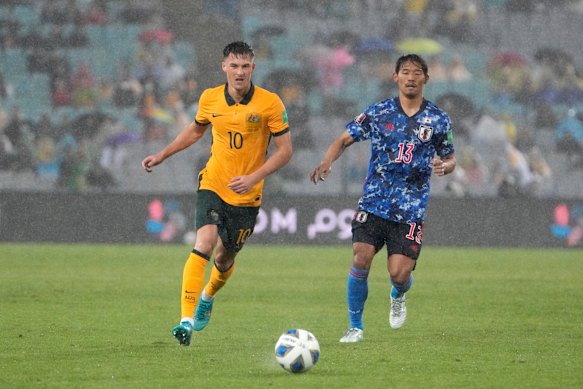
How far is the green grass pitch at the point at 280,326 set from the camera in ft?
21.6

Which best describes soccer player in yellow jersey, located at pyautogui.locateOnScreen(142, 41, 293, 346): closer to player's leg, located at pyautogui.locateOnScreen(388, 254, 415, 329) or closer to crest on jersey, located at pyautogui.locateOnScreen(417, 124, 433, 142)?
crest on jersey, located at pyautogui.locateOnScreen(417, 124, 433, 142)

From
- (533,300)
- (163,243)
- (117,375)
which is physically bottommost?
(163,243)

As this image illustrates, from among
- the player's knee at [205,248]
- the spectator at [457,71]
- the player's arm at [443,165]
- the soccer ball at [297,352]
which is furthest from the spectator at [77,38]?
the soccer ball at [297,352]

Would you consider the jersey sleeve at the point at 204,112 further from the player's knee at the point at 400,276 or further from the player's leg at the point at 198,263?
the player's knee at the point at 400,276

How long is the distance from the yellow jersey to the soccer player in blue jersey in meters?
0.52

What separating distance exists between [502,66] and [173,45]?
297 inches

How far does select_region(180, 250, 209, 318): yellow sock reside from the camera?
7910mm

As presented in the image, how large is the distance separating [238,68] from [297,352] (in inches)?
94.7

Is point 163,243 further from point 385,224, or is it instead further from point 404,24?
point 385,224

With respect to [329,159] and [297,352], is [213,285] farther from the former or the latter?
[297,352]

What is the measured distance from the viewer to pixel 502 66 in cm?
2684

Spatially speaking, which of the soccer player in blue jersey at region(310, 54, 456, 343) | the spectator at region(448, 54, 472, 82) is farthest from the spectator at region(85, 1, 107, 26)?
the soccer player in blue jersey at region(310, 54, 456, 343)

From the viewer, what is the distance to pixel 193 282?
26.4 ft

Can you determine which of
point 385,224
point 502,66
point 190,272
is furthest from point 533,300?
point 502,66
